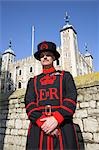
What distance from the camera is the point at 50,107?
Answer: 2.15 meters

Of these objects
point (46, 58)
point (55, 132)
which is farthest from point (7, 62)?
point (55, 132)

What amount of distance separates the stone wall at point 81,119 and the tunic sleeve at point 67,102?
63.1 inches

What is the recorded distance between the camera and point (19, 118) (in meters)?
4.82

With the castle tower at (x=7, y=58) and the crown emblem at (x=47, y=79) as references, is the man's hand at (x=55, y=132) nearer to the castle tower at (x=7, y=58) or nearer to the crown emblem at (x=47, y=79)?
the crown emblem at (x=47, y=79)

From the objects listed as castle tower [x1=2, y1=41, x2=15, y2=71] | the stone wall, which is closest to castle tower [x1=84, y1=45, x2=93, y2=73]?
castle tower [x1=2, y1=41, x2=15, y2=71]

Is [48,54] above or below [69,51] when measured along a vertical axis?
below

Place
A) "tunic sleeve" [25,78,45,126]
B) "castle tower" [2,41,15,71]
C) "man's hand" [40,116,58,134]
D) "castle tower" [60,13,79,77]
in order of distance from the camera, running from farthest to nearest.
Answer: "castle tower" [2,41,15,71]
"castle tower" [60,13,79,77]
"tunic sleeve" [25,78,45,126]
"man's hand" [40,116,58,134]

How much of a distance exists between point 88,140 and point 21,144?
6.08ft

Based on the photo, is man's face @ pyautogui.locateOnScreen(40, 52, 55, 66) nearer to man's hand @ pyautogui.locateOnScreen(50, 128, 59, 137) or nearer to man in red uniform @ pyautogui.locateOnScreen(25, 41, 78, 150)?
man in red uniform @ pyautogui.locateOnScreen(25, 41, 78, 150)

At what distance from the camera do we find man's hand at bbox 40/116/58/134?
191 centimetres

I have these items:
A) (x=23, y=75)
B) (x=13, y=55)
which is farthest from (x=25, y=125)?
(x=13, y=55)

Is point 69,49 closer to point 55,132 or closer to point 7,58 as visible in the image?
point 7,58

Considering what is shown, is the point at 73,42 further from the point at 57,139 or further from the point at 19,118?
the point at 57,139

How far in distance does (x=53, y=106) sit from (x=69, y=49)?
1438 inches
